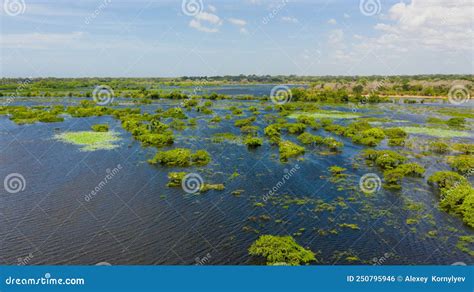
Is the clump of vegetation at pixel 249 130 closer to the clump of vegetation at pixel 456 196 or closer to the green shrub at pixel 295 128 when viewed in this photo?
the green shrub at pixel 295 128

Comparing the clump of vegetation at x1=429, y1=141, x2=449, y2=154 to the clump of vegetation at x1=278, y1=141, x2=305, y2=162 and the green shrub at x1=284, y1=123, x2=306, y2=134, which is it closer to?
the clump of vegetation at x1=278, y1=141, x2=305, y2=162

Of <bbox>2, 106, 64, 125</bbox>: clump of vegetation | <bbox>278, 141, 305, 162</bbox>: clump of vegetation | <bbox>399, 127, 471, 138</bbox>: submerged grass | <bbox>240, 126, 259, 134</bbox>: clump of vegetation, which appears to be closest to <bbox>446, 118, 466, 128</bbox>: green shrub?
<bbox>399, 127, 471, 138</bbox>: submerged grass

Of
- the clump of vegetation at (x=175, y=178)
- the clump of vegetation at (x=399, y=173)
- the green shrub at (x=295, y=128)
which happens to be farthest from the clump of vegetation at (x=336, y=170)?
the green shrub at (x=295, y=128)

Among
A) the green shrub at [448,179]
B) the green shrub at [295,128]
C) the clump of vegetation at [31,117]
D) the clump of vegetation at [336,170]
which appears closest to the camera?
the green shrub at [448,179]

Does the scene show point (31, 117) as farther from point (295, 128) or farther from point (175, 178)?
point (295, 128)

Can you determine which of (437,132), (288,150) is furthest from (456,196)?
(437,132)

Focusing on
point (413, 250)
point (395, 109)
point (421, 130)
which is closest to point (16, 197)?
point (413, 250)
